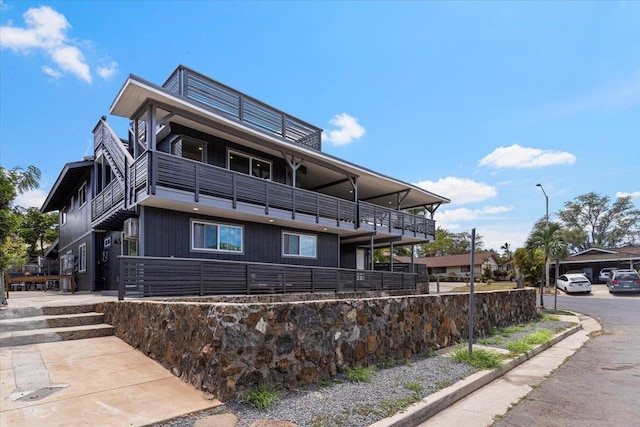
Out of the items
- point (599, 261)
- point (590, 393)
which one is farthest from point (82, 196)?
point (599, 261)

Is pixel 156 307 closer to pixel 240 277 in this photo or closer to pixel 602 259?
pixel 240 277

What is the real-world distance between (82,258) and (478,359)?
18039mm

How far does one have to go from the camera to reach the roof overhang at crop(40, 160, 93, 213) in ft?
57.3

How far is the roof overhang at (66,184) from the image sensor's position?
57.3 ft

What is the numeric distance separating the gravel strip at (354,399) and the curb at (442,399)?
4.2 inches

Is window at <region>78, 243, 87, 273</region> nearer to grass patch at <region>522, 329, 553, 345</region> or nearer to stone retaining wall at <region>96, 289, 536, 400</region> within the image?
stone retaining wall at <region>96, 289, 536, 400</region>

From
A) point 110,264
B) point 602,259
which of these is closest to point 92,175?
point 110,264

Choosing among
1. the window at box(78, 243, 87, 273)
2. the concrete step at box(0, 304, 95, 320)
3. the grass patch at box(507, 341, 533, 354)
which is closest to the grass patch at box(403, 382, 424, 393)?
the grass patch at box(507, 341, 533, 354)

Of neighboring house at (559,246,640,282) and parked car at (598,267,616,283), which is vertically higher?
neighboring house at (559,246,640,282)

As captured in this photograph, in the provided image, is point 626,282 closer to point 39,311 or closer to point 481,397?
point 481,397

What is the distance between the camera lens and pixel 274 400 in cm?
432

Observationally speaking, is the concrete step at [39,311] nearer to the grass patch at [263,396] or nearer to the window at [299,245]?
the grass patch at [263,396]

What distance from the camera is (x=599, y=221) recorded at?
208 ft

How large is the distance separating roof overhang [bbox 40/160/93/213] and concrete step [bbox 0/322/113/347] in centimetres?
1291
